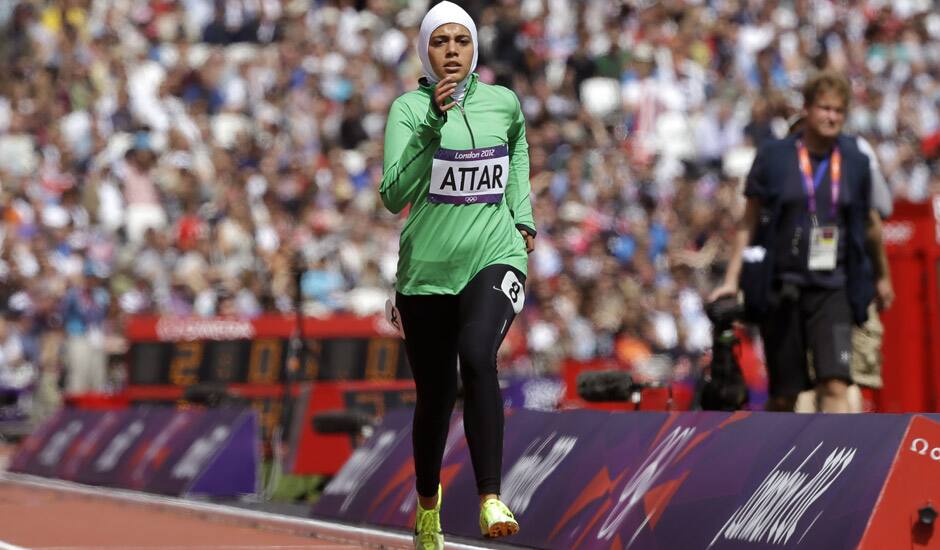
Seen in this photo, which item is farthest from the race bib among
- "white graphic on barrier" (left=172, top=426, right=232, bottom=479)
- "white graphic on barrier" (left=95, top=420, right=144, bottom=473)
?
"white graphic on barrier" (left=95, top=420, right=144, bottom=473)

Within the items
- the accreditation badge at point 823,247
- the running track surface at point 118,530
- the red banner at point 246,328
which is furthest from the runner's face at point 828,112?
the red banner at point 246,328

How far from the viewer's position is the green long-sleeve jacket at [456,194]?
291 inches

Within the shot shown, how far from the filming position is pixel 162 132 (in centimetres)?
2625

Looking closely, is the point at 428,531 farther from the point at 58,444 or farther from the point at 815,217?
the point at 58,444

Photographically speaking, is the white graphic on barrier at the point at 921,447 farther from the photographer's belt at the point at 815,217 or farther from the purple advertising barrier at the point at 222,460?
the purple advertising barrier at the point at 222,460

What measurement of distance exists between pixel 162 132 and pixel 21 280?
13.4 feet

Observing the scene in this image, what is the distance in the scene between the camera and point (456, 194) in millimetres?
7426

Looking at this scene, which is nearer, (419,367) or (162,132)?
(419,367)

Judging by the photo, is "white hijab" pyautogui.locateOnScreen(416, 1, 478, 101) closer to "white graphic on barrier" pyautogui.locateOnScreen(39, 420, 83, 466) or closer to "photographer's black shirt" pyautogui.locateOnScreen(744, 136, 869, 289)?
"photographer's black shirt" pyautogui.locateOnScreen(744, 136, 869, 289)

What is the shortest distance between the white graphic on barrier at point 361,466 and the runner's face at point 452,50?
3758mm

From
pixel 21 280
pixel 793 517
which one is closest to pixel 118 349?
pixel 21 280

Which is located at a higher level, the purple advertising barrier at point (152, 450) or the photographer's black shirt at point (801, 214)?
the photographer's black shirt at point (801, 214)

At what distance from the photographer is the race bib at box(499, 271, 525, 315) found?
7441 millimetres

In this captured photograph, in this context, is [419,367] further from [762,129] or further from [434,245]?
[762,129]
